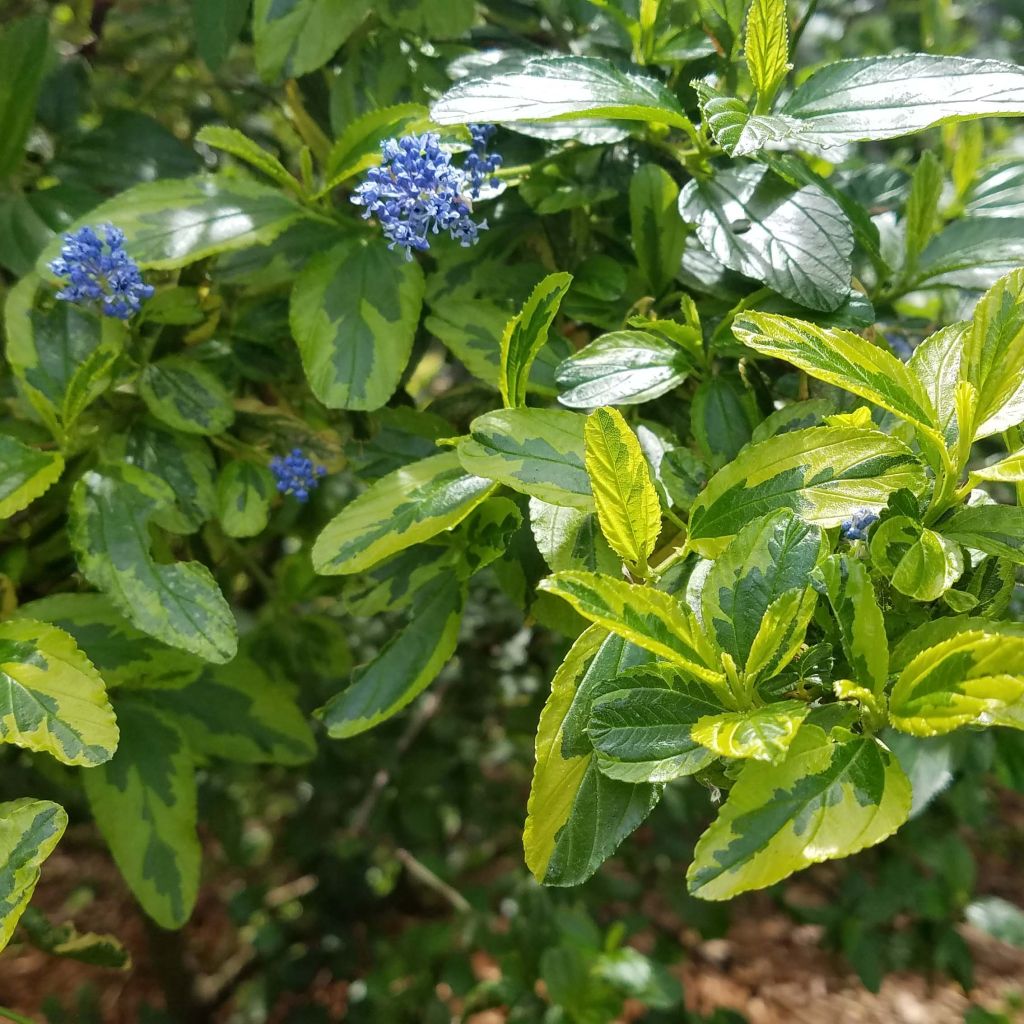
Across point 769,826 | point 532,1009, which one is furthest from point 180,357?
point 532,1009

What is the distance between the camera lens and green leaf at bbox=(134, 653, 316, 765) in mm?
942

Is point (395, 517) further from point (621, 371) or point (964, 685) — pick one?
point (964, 685)

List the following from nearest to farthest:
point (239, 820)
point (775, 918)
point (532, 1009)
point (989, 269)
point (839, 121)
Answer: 1. point (839, 121)
2. point (989, 269)
3. point (532, 1009)
4. point (239, 820)
5. point (775, 918)

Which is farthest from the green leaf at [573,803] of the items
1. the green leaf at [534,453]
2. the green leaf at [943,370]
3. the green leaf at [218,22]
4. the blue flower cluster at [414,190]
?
the green leaf at [218,22]

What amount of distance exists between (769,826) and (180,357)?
63 centimetres

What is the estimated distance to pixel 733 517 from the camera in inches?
21.7

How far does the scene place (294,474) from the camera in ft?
2.65

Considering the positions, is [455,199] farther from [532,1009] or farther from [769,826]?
[532,1009]

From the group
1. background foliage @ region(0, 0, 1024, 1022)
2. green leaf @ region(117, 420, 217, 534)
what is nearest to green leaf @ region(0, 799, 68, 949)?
background foliage @ region(0, 0, 1024, 1022)

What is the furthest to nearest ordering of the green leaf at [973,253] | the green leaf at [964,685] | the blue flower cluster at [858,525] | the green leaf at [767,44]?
1. the green leaf at [973,253]
2. the green leaf at [767,44]
3. the blue flower cluster at [858,525]
4. the green leaf at [964,685]

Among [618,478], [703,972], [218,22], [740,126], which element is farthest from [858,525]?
[703,972]

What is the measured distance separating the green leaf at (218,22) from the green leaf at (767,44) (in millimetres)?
508

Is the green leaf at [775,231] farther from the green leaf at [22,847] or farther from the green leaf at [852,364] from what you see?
the green leaf at [22,847]

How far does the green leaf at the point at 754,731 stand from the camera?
44 centimetres
